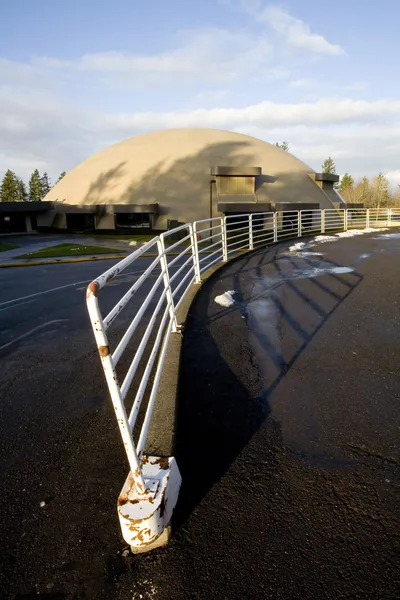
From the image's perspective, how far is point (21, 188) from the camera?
360 ft

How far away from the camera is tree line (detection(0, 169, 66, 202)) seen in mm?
91438

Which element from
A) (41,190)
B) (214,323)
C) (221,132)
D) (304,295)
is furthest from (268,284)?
(41,190)

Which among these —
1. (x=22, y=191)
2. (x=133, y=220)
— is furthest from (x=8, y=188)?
(x=133, y=220)

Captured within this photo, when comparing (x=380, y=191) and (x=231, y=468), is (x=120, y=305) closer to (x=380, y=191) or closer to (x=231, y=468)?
(x=231, y=468)

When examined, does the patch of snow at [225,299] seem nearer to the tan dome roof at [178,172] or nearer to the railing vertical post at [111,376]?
the railing vertical post at [111,376]

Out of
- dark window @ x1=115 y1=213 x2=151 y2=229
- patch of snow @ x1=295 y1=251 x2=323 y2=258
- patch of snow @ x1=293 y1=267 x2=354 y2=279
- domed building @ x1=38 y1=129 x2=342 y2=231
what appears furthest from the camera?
dark window @ x1=115 y1=213 x2=151 y2=229

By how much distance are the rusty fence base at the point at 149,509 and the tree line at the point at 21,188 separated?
333ft

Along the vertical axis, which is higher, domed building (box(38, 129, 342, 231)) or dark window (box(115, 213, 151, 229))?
domed building (box(38, 129, 342, 231))

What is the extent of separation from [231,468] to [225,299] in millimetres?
4410

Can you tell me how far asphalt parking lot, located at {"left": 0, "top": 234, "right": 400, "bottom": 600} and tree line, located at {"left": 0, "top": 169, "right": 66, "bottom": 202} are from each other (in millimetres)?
99663

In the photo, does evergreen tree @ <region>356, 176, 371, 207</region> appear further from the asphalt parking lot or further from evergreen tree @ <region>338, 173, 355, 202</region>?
the asphalt parking lot

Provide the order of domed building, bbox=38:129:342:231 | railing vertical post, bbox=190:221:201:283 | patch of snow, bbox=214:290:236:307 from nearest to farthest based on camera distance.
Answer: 1. patch of snow, bbox=214:290:236:307
2. railing vertical post, bbox=190:221:201:283
3. domed building, bbox=38:129:342:231

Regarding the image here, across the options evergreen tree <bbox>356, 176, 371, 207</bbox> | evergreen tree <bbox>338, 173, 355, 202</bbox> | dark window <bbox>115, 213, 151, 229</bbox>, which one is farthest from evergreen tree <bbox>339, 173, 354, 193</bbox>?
dark window <bbox>115, 213, 151, 229</bbox>

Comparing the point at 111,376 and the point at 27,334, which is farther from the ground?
the point at 111,376
